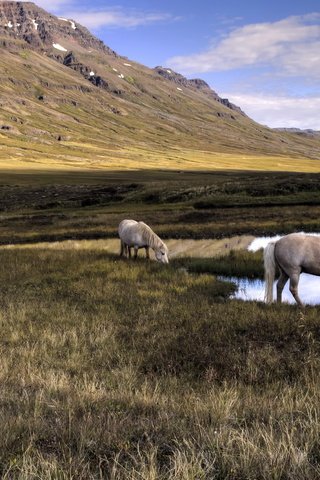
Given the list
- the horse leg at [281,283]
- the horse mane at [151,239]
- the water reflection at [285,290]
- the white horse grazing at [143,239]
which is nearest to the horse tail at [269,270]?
the horse leg at [281,283]

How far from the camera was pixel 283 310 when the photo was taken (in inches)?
459

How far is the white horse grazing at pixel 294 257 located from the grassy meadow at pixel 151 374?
1.25m

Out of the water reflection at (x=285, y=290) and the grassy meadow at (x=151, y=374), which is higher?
the grassy meadow at (x=151, y=374)

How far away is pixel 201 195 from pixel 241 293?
43.3 meters

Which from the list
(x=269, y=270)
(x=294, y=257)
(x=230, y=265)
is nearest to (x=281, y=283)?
(x=269, y=270)

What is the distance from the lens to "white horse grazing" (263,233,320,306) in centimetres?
1297

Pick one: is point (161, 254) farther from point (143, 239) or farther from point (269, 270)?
point (269, 270)

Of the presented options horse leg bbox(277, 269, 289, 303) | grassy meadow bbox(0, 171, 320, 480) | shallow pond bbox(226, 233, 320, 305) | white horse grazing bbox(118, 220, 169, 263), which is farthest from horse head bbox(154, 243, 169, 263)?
horse leg bbox(277, 269, 289, 303)

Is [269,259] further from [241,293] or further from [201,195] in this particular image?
[201,195]

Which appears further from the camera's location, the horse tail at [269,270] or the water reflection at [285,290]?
the water reflection at [285,290]

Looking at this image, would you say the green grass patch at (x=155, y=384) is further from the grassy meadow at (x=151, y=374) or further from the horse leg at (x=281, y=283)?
the horse leg at (x=281, y=283)

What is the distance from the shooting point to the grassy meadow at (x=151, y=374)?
150 inches

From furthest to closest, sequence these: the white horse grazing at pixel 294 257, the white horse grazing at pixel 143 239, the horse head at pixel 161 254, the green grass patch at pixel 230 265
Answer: the white horse grazing at pixel 143 239
the horse head at pixel 161 254
the green grass patch at pixel 230 265
the white horse grazing at pixel 294 257

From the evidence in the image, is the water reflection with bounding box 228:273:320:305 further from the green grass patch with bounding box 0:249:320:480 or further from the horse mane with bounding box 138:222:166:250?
the horse mane with bounding box 138:222:166:250
